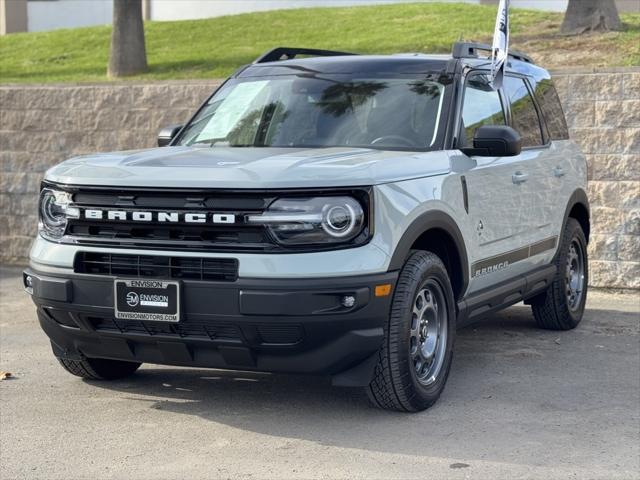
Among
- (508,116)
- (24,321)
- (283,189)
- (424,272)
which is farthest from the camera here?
(24,321)

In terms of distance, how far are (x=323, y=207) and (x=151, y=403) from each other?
1.67m

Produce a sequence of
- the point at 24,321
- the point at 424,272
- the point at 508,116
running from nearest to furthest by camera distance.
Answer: the point at 424,272, the point at 508,116, the point at 24,321

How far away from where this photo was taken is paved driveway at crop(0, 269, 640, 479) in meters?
5.14

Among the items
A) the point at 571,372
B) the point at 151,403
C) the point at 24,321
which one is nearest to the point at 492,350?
the point at 571,372

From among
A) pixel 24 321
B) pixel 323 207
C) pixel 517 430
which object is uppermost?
pixel 323 207

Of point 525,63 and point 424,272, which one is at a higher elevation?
point 525,63

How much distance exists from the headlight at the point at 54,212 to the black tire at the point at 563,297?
3.88 meters

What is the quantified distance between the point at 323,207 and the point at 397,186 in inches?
20.2

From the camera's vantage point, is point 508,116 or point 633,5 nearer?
point 508,116

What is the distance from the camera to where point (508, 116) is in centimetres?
760

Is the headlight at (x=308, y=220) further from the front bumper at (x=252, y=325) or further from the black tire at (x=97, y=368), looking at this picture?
the black tire at (x=97, y=368)

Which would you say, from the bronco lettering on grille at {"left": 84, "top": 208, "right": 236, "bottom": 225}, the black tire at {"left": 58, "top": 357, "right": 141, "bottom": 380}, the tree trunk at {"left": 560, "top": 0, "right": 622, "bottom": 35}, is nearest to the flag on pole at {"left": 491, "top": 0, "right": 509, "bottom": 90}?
the bronco lettering on grille at {"left": 84, "top": 208, "right": 236, "bottom": 225}

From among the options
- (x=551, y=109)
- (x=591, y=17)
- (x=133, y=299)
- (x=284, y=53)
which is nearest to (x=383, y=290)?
(x=133, y=299)

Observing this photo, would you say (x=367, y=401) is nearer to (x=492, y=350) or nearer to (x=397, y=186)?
(x=397, y=186)
